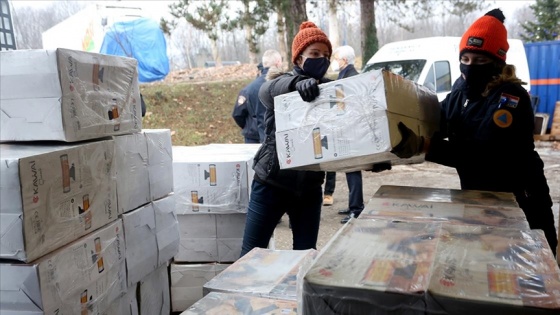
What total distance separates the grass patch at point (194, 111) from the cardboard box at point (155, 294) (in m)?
8.16

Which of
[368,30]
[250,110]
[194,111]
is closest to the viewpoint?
[250,110]

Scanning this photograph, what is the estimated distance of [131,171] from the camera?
2.60 metres

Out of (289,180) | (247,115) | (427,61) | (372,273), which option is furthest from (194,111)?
(372,273)

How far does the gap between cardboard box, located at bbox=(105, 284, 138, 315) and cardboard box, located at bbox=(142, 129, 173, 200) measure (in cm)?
53

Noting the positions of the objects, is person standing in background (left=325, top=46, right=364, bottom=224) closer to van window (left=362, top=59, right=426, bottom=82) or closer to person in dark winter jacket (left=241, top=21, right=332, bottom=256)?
person in dark winter jacket (left=241, top=21, right=332, bottom=256)

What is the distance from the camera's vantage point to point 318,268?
125 cm

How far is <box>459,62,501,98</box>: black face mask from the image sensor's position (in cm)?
231

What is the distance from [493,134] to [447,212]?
2.00 ft

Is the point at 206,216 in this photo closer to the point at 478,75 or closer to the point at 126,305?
the point at 126,305

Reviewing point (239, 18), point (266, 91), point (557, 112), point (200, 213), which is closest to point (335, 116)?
point (266, 91)

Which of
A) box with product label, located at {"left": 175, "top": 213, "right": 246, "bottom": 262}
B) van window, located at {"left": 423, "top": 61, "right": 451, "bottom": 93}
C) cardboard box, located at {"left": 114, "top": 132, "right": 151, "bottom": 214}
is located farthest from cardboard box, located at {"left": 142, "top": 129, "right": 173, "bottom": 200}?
van window, located at {"left": 423, "top": 61, "right": 451, "bottom": 93}

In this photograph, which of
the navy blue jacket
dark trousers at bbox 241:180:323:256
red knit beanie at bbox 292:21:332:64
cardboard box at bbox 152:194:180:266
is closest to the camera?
red knit beanie at bbox 292:21:332:64

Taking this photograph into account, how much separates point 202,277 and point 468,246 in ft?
8.08

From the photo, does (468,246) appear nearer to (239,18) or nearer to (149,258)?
(149,258)
